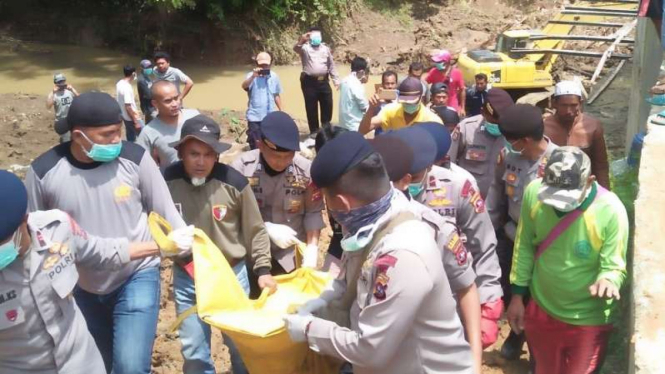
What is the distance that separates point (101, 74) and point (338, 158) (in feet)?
65.7

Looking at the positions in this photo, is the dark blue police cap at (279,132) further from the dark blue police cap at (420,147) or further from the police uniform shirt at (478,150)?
the police uniform shirt at (478,150)

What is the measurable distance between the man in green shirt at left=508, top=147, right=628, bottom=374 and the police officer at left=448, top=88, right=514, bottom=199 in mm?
1439

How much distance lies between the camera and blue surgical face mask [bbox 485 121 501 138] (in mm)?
5914

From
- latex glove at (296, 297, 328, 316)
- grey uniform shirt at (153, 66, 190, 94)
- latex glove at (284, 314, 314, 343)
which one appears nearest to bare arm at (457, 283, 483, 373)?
latex glove at (296, 297, 328, 316)

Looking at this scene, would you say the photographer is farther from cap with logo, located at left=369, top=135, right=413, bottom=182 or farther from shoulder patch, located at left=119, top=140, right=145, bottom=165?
cap with logo, located at left=369, top=135, right=413, bottom=182

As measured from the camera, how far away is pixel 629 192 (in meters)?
6.58

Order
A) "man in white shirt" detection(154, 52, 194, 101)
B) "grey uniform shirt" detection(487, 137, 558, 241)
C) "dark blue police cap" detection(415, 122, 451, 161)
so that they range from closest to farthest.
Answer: "dark blue police cap" detection(415, 122, 451, 161)
"grey uniform shirt" detection(487, 137, 558, 241)
"man in white shirt" detection(154, 52, 194, 101)

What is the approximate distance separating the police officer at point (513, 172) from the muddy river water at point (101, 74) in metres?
12.0

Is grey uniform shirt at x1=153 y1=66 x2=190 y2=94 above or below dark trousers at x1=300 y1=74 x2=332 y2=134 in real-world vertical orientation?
above

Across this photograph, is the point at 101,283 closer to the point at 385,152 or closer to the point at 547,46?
the point at 385,152

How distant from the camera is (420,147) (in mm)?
3787

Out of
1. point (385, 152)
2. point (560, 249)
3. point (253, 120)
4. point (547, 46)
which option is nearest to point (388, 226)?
point (385, 152)

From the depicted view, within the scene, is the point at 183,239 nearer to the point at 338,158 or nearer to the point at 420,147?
the point at 420,147

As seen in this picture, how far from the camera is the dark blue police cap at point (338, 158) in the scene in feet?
9.00
